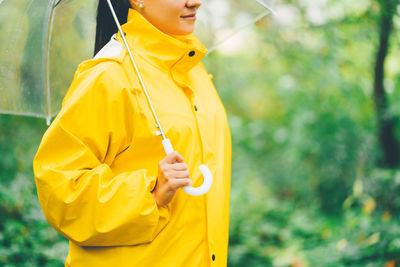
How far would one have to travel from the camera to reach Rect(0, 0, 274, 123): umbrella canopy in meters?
1.96

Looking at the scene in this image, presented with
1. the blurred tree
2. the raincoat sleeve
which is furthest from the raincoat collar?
the blurred tree

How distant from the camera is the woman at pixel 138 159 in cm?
161

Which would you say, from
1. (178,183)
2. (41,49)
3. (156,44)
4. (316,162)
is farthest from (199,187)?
(316,162)

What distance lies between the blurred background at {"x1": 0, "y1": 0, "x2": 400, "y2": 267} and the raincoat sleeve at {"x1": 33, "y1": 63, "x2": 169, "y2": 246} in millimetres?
2420

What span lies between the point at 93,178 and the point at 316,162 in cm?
571

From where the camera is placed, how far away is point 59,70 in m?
2.21

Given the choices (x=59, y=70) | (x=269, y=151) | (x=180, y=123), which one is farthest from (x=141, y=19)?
(x=269, y=151)

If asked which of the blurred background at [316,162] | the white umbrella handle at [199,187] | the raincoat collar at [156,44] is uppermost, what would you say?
the raincoat collar at [156,44]

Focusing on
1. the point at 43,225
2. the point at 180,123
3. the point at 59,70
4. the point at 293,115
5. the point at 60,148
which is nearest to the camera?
the point at 60,148

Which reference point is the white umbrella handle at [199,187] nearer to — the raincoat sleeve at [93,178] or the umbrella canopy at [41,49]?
the raincoat sleeve at [93,178]

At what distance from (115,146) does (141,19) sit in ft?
1.86

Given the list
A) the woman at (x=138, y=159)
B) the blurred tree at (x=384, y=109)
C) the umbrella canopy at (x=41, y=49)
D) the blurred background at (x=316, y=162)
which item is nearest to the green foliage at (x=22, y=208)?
the blurred background at (x=316, y=162)

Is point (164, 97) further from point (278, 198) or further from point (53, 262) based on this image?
point (278, 198)

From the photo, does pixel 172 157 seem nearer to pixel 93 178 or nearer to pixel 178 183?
pixel 178 183
